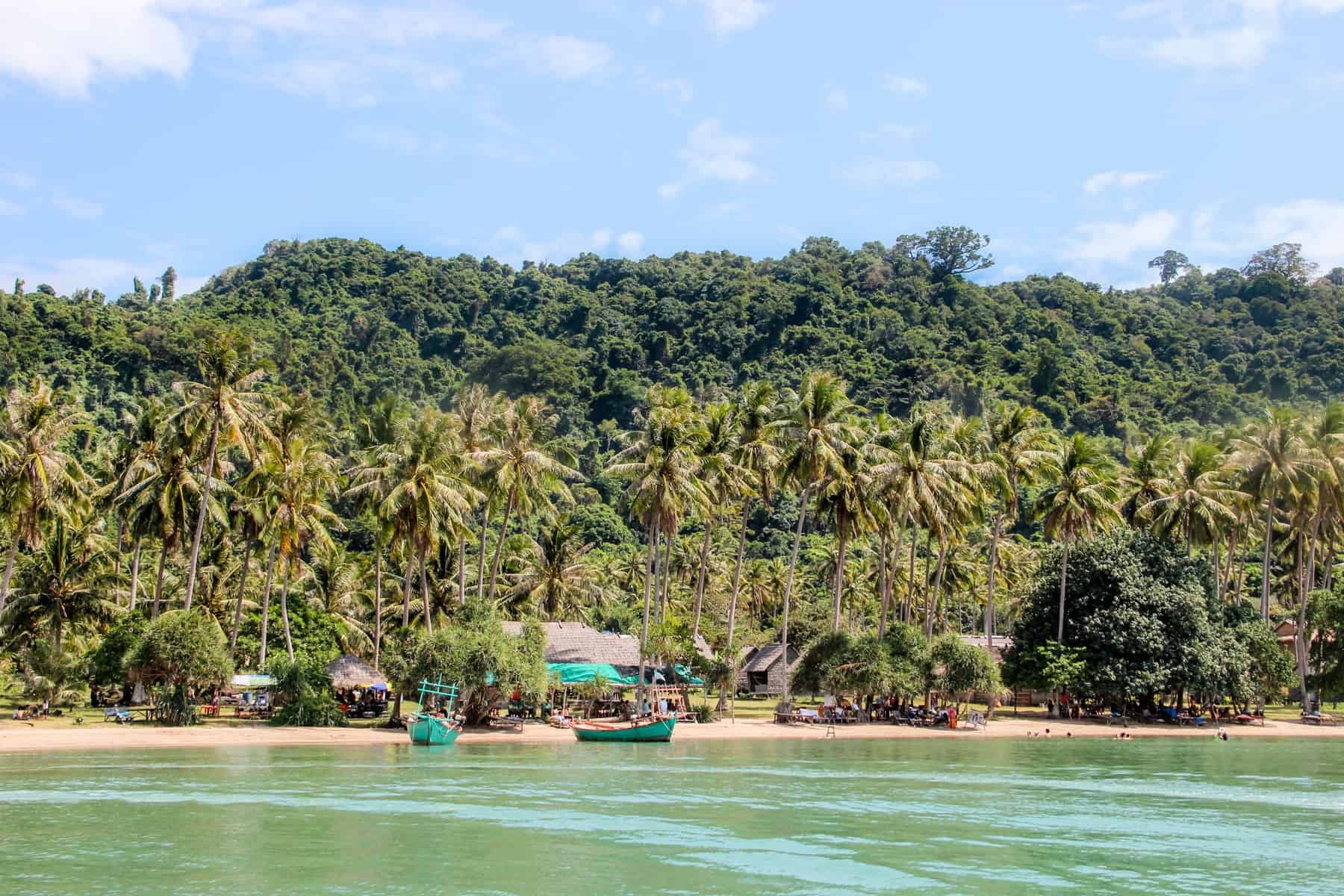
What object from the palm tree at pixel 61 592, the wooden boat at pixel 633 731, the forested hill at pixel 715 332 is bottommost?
the wooden boat at pixel 633 731

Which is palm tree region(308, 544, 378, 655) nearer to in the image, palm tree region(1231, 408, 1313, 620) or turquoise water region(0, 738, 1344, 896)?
turquoise water region(0, 738, 1344, 896)

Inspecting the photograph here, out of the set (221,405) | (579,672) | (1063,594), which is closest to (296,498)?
(221,405)

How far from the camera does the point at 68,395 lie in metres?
93.4

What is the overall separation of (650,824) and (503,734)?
22.2 m

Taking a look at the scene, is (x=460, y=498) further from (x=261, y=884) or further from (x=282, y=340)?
(x=282, y=340)

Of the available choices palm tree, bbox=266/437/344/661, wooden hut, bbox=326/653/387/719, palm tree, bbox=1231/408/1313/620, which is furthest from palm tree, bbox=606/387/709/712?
palm tree, bbox=1231/408/1313/620

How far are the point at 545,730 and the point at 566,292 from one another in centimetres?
13568

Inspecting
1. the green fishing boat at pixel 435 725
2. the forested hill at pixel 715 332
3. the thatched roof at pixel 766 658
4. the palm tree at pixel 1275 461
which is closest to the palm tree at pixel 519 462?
the green fishing boat at pixel 435 725

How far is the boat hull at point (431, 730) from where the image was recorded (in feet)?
142

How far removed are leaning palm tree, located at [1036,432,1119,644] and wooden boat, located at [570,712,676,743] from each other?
23097mm

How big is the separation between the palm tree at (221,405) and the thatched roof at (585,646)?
16921 millimetres

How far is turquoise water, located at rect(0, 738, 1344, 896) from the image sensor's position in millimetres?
21562

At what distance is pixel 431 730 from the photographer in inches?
1715

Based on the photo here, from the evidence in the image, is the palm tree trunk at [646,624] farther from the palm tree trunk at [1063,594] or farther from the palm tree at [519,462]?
the palm tree trunk at [1063,594]
